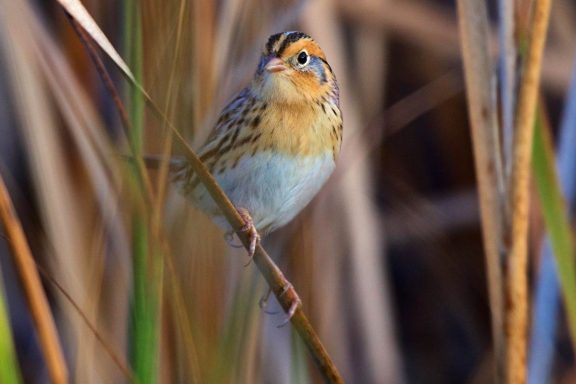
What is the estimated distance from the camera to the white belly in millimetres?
1682

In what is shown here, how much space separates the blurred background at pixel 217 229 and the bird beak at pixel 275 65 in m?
0.05

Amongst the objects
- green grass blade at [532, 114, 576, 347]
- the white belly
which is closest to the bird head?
the white belly

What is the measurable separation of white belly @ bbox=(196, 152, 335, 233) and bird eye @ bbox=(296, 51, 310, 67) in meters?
0.16

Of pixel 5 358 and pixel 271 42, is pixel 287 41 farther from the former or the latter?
pixel 5 358

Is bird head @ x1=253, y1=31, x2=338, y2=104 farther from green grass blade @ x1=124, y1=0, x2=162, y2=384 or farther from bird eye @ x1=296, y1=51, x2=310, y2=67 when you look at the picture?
green grass blade @ x1=124, y1=0, x2=162, y2=384

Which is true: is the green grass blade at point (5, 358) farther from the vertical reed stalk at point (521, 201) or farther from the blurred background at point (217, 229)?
the vertical reed stalk at point (521, 201)

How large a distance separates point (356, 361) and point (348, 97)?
0.69 m

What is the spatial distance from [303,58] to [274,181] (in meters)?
0.22

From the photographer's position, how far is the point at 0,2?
5.96 feet

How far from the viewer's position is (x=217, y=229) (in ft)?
3.48

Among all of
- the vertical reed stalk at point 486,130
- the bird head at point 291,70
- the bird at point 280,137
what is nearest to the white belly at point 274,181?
the bird at point 280,137

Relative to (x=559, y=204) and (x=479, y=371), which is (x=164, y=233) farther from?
(x=479, y=371)

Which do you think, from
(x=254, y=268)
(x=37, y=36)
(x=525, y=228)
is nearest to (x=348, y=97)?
(x=37, y=36)

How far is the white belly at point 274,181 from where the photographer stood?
1682 mm
